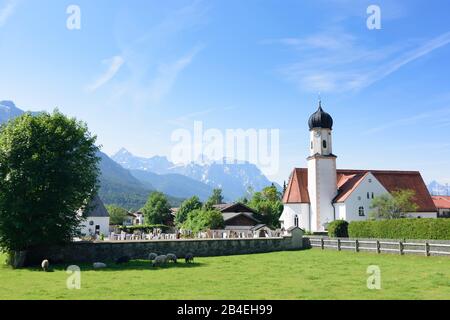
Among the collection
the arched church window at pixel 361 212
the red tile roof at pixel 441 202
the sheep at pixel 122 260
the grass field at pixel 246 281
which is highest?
the red tile roof at pixel 441 202

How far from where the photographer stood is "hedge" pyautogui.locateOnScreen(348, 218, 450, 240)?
35406 millimetres

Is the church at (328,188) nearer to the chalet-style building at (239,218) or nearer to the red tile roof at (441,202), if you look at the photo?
the chalet-style building at (239,218)

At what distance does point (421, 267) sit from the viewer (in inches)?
1005

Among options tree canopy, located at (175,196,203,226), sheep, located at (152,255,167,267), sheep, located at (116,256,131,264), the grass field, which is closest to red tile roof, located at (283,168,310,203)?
tree canopy, located at (175,196,203,226)

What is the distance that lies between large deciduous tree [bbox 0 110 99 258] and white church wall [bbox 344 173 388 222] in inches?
1689

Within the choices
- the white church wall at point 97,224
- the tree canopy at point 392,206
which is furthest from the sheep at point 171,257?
the white church wall at point 97,224

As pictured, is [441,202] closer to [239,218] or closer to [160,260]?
[239,218]

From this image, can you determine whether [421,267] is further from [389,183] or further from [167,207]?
[167,207]

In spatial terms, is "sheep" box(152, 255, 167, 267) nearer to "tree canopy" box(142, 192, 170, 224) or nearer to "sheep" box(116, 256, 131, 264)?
"sheep" box(116, 256, 131, 264)

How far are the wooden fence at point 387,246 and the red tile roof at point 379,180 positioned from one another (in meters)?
27.8

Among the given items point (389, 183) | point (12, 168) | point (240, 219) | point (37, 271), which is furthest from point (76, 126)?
point (389, 183)

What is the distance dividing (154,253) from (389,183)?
4866 centimetres

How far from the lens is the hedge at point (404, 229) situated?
116 ft
